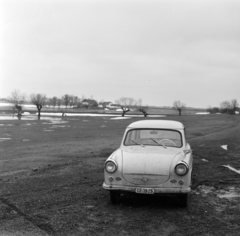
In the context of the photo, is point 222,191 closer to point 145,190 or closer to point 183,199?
point 183,199

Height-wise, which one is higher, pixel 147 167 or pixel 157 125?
pixel 157 125

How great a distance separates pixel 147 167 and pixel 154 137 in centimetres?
146

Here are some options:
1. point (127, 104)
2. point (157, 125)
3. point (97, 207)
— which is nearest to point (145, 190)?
point (97, 207)

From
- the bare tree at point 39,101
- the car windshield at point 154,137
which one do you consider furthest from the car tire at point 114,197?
the bare tree at point 39,101

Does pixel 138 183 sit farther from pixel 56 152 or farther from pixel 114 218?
pixel 56 152

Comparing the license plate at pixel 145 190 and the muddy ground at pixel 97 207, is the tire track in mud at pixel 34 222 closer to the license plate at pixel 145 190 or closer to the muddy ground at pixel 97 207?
the muddy ground at pixel 97 207

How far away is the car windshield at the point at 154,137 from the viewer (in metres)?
6.71

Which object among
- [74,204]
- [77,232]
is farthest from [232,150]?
[77,232]

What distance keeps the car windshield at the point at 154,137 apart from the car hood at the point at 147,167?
80cm

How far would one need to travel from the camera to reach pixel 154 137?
6801 mm

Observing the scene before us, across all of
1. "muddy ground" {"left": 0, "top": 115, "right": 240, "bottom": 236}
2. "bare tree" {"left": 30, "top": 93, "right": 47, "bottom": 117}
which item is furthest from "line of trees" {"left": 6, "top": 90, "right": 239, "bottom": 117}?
"muddy ground" {"left": 0, "top": 115, "right": 240, "bottom": 236}

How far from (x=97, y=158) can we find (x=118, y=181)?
5.56 metres

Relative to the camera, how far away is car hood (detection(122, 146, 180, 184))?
5375 mm

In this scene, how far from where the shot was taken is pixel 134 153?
5.98 metres
